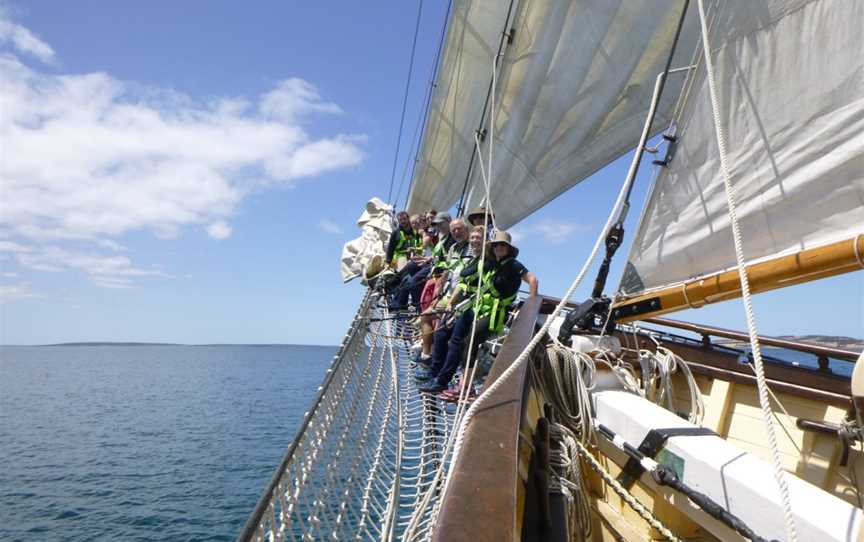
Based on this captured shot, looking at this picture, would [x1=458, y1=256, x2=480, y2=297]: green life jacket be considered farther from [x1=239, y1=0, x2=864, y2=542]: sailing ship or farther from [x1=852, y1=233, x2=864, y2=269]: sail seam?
[x1=852, y1=233, x2=864, y2=269]: sail seam

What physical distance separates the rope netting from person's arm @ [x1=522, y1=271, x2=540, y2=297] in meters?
1.17

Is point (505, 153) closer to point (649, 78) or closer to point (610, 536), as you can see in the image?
point (649, 78)

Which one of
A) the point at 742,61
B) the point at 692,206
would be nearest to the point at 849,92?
the point at 742,61

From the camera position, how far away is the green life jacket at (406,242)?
8773mm

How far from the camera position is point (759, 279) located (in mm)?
1942

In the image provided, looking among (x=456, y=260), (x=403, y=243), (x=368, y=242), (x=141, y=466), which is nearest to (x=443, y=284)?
(x=456, y=260)

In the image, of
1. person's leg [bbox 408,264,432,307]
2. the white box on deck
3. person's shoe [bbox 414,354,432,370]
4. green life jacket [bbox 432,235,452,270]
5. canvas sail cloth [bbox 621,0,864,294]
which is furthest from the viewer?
person's leg [bbox 408,264,432,307]

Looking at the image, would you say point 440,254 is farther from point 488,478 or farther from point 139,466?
point 139,466

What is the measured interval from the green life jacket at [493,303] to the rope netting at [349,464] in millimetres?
798

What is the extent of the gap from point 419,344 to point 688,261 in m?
4.34

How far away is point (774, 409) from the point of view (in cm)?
252

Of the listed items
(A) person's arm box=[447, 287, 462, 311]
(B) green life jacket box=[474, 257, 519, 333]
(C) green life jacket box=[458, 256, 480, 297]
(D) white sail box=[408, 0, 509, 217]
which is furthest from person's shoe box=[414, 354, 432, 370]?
(D) white sail box=[408, 0, 509, 217]

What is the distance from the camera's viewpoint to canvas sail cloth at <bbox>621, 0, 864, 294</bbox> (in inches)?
72.2

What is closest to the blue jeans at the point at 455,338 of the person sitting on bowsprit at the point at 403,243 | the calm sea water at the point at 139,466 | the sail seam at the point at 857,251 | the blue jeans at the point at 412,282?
the sail seam at the point at 857,251
